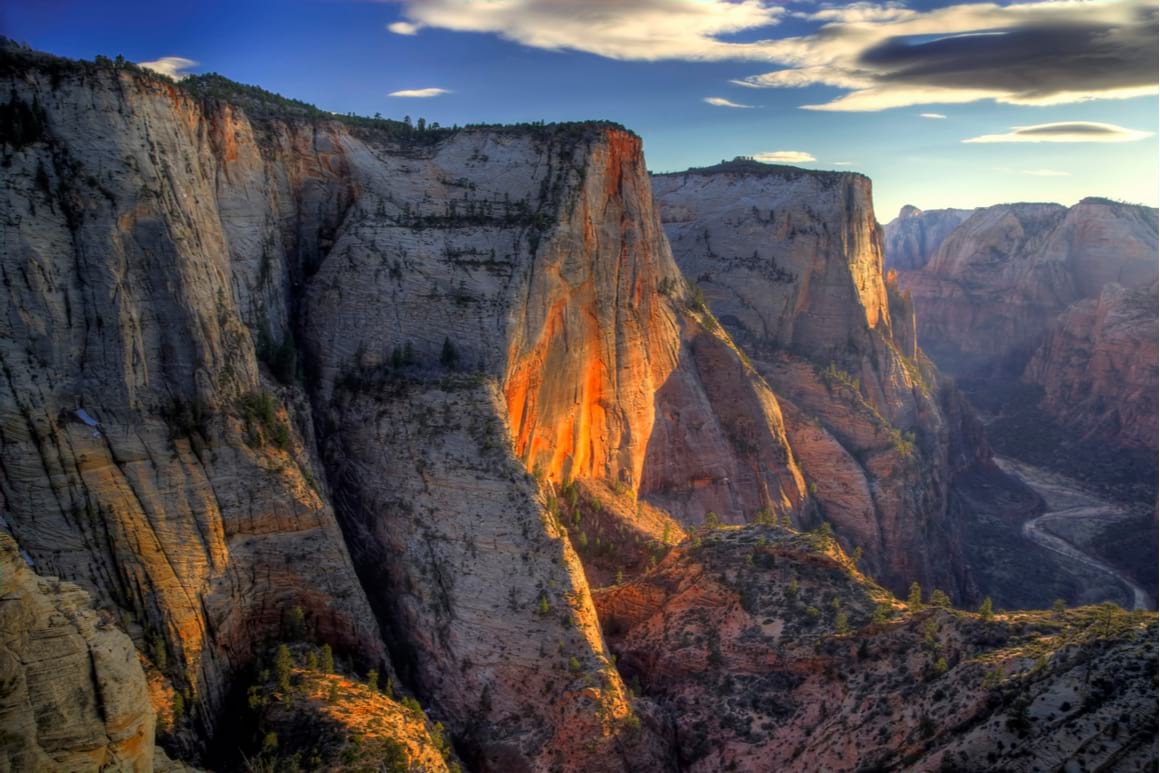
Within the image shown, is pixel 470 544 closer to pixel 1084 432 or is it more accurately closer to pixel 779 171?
pixel 779 171

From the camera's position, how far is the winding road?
6175cm

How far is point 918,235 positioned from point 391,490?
160393 millimetres

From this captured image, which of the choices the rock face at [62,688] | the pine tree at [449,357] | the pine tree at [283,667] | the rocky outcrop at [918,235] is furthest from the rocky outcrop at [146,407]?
the rocky outcrop at [918,235]

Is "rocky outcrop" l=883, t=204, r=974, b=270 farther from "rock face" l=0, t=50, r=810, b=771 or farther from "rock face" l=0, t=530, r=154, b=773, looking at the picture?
"rock face" l=0, t=530, r=154, b=773

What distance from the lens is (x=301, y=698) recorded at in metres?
24.0

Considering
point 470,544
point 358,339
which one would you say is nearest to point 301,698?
point 470,544

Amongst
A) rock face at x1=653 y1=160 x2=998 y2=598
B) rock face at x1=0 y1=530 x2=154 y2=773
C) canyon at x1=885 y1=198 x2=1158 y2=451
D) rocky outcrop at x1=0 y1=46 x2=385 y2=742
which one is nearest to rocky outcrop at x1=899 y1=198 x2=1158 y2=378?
canyon at x1=885 y1=198 x2=1158 y2=451

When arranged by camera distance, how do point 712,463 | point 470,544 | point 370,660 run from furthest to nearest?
point 712,463 < point 470,544 < point 370,660

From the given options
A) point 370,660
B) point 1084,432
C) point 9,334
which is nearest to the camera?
point 9,334

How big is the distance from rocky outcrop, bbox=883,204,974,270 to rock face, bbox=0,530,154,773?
524 ft

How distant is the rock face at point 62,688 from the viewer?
54.7 ft

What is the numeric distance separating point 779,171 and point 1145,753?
56.5 metres

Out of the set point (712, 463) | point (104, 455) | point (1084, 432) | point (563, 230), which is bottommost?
point (1084, 432)

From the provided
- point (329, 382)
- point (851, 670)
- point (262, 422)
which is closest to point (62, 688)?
point (262, 422)
